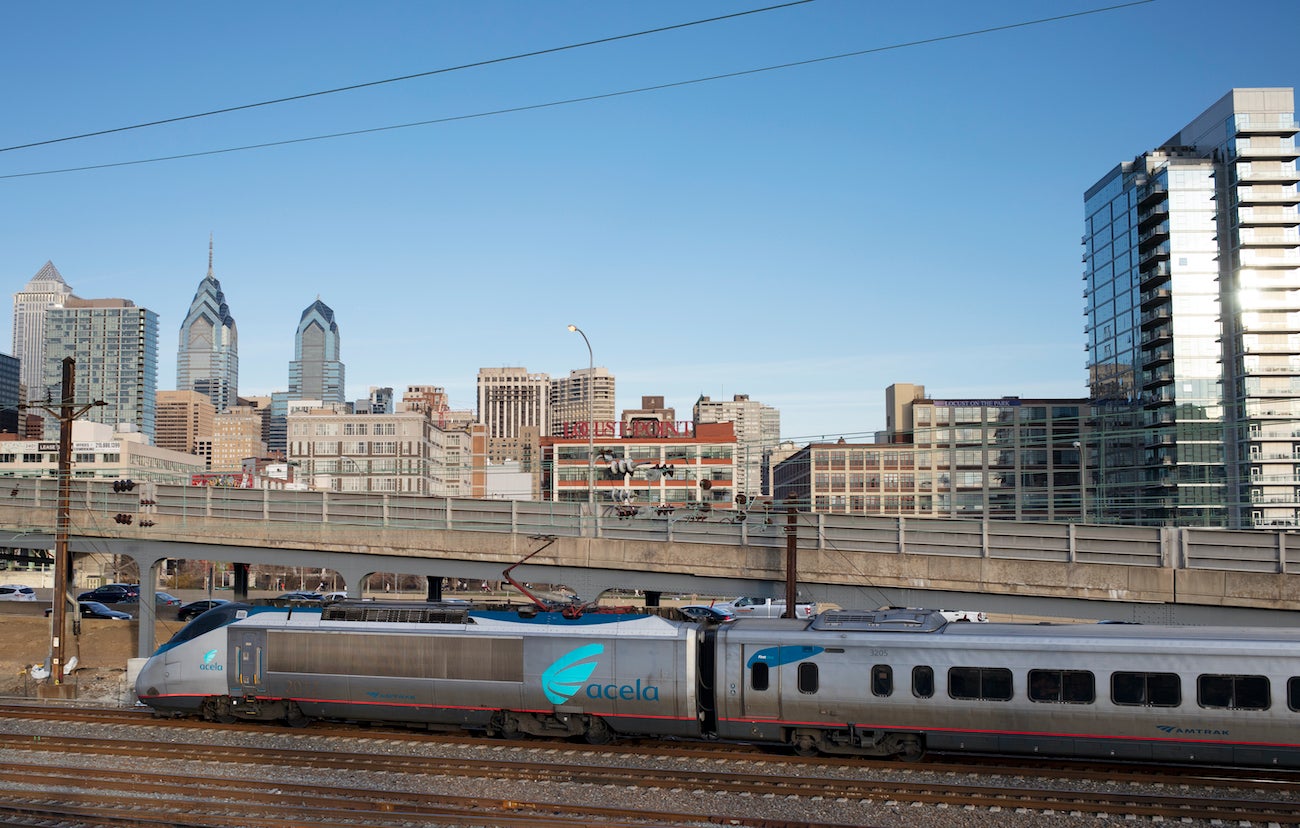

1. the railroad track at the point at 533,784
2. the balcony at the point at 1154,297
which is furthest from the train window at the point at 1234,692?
the balcony at the point at 1154,297

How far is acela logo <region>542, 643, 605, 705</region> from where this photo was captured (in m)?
23.6

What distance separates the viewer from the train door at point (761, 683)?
22.5 meters

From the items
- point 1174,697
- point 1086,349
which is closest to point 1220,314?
point 1086,349

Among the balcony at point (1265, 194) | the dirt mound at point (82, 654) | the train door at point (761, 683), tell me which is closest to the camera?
the train door at point (761, 683)

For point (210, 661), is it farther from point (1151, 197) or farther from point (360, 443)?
point (360, 443)

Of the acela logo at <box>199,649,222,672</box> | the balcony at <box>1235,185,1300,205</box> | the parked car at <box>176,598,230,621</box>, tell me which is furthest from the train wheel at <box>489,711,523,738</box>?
the balcony at <box>1235,185,1300,205</box>

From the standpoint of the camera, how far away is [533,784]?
20.5m

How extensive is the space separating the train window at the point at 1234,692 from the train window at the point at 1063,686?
193 cm

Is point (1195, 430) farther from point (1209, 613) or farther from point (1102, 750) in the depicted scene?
point (1102, 750)

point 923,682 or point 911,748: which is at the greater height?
point 923,682

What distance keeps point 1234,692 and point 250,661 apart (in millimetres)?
21301

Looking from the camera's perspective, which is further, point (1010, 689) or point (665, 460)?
point (665, 460)

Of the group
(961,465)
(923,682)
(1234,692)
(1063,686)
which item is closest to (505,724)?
(923,682)

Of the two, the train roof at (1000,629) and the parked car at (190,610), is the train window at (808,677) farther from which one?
the parked car at (190,610)
